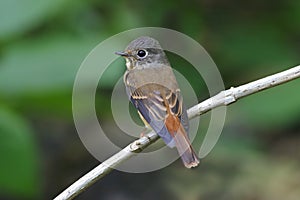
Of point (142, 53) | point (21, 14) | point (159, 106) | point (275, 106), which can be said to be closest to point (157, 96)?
point (159, 106)

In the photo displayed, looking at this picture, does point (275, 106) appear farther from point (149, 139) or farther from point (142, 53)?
point (149, 139)

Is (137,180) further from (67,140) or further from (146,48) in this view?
(146,48)

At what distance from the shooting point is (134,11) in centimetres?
560

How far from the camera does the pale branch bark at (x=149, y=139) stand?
3025mm

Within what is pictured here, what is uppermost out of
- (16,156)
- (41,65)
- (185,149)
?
(41,65)

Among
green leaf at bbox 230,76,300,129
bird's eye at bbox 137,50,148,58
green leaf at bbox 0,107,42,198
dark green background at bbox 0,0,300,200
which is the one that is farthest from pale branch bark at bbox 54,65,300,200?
green leaf at bbox 230,76,300,129

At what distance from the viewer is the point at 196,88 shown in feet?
18.1

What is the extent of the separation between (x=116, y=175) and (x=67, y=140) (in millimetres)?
389

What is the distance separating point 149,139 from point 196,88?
2.39 m

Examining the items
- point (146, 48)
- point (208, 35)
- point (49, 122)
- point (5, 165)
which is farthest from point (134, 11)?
point (146, 48)

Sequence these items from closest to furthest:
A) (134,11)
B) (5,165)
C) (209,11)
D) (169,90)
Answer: (169,90), (5,165), (134,11), (209,11)

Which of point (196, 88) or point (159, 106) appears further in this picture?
point (196, 88)

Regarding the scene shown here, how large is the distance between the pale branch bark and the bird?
66 millimetres

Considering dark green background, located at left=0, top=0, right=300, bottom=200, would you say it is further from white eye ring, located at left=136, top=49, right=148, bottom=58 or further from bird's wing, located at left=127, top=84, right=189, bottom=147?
bird's wing, located at left=127, top=84, right=189, bottom=147
